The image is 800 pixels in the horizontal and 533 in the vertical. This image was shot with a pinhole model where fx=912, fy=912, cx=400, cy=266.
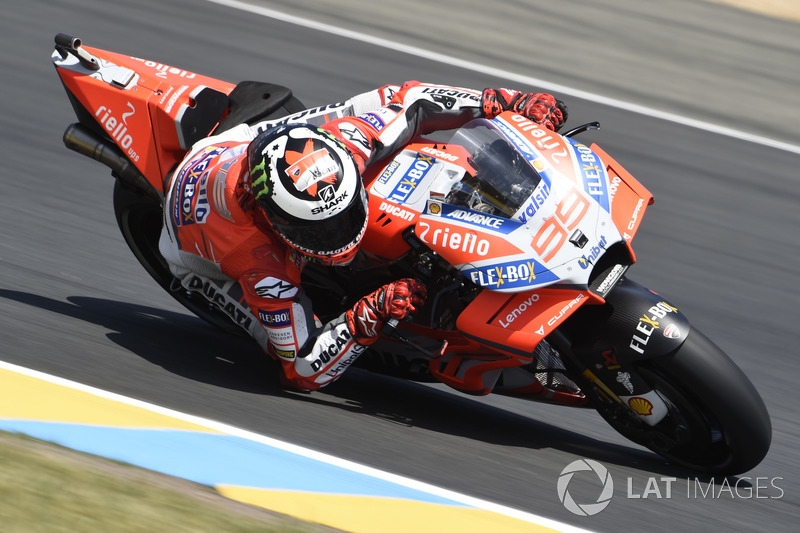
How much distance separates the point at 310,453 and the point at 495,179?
149 cm

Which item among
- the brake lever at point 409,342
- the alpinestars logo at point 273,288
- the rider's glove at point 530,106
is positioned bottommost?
the brake lever at point 409,342

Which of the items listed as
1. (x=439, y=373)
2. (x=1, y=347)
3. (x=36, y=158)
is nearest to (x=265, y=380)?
(x=439, y=373)

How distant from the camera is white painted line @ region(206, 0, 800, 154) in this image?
8.50 m

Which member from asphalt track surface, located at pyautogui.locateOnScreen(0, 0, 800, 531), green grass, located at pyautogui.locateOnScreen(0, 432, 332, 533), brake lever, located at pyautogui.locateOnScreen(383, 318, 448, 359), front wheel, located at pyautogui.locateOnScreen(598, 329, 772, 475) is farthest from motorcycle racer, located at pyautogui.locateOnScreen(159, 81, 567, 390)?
front wheel, located at pyautogui.locateOnScreen(598, 329, 772, 475)

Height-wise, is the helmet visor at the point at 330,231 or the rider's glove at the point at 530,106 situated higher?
the rider's glove at the point at 530,106

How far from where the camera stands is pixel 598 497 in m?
4.06

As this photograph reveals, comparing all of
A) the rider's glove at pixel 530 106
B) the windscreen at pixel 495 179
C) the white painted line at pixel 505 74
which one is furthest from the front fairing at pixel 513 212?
the white painted line at pixel 505 74

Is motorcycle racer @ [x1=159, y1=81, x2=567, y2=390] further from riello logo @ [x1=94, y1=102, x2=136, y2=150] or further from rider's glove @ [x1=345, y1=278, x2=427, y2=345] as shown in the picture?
riello logo @ [x1=94, y1=102, x2=136, y2=150]

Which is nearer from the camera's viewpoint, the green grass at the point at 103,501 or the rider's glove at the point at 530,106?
the green grass at the point at 103,501

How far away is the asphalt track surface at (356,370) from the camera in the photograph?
4262mm

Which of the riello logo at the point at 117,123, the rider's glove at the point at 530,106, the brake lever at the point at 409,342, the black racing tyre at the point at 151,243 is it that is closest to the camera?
the brake lever at the point at 409,342

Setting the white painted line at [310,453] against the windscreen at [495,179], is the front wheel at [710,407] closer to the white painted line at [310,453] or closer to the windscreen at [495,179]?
the white painted line at [310,453]

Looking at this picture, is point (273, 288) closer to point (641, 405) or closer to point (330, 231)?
point (330, 231)

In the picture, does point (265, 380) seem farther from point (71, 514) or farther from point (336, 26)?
point (336, 26)
